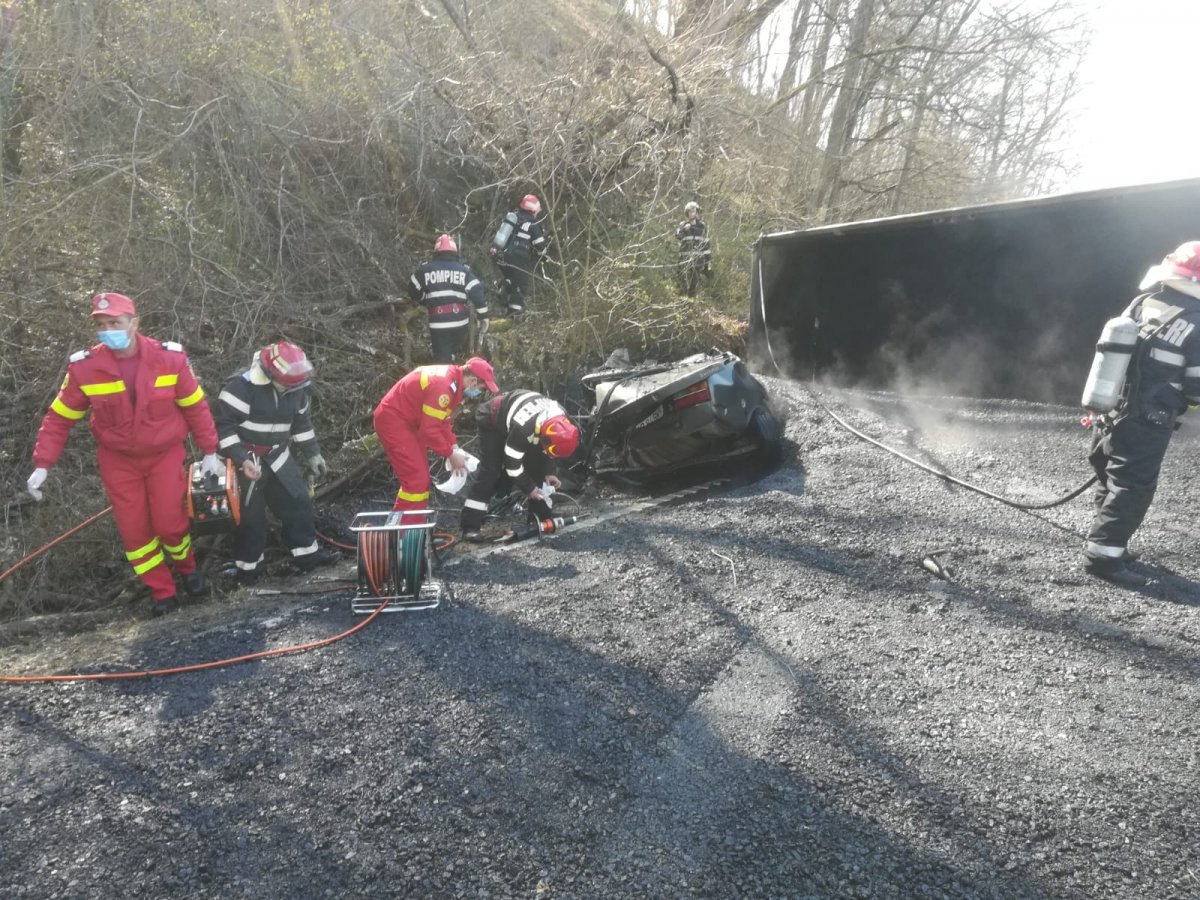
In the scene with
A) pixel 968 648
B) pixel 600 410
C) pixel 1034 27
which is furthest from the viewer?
pixel 1034 27

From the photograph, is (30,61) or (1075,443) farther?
(30,61)

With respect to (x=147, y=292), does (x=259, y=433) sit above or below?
below

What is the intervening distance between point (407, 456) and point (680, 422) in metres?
2.27

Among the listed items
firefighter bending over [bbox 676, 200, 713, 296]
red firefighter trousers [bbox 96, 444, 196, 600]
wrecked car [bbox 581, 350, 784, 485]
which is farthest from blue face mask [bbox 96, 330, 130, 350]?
firefighter bending over [bbox 676, 200, 713, 296]

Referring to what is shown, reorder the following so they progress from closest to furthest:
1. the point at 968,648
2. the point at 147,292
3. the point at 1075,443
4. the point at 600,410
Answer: the point at 968,648 → the point at 1075,443 → the point at 600,410 → the point at 147,292

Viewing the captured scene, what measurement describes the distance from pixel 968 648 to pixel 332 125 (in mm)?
9105

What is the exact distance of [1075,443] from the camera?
5324mm

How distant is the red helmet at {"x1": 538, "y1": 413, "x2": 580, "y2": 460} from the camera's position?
462 centimetres

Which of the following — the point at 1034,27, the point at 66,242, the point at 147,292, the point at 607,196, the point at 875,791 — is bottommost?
the point at 875,791

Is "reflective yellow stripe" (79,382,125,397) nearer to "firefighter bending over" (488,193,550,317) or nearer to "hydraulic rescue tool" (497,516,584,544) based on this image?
"hydraulic rescue tool" (497,516,584,544)

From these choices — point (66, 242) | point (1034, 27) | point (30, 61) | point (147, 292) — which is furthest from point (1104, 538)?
point (1034, 27)

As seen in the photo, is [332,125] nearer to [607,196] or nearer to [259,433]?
[607,196]

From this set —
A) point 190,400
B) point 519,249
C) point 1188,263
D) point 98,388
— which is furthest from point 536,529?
point 519,249

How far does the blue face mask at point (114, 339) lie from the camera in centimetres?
364
